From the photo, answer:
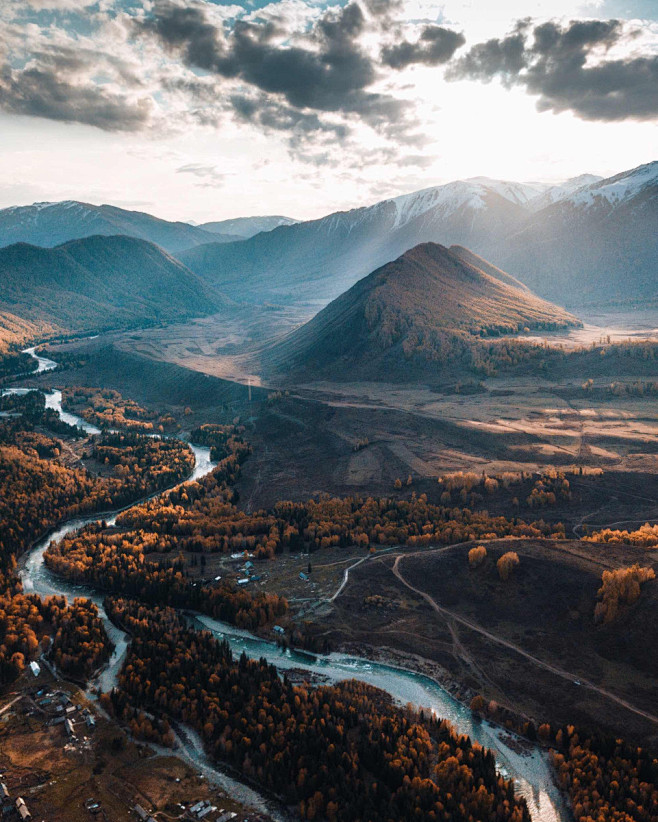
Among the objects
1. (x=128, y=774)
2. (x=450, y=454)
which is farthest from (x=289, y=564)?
(x=450, y=454)

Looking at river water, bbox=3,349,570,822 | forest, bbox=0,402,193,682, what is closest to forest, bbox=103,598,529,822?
river water, bbox=3,349,570,822

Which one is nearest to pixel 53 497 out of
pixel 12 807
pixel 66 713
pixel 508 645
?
pixel 66 713

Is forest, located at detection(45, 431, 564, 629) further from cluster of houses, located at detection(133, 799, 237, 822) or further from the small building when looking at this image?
the small building

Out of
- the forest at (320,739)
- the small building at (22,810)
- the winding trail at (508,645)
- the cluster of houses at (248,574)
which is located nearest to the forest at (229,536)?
the cluster of houses at (248,574)

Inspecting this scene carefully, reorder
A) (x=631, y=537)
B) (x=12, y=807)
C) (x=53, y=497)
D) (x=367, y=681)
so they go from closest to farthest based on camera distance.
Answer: (x=12, y=807) → (x=367, y=681) → (x=631, y=537) → (x=53, y=497)

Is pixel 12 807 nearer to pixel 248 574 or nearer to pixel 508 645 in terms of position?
pixel 248 574

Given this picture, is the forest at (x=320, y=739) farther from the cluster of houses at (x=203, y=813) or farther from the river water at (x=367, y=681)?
the cluster of houses at (x=203, y=813)
